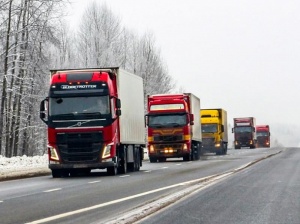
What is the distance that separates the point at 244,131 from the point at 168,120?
41.6 metres

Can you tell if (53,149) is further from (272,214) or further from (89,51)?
(89,51)

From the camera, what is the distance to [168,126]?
39.7 metres

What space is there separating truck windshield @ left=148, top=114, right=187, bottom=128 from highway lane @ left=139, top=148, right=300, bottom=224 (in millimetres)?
21179

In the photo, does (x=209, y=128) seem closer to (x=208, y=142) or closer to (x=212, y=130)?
(x=212, y=130)

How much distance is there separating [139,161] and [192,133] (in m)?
12.1

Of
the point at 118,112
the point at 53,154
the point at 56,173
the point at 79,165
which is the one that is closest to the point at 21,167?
the point at 56,173

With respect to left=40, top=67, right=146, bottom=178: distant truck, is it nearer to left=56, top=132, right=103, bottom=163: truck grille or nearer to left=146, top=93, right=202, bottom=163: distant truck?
left=56, top=132, right=103, bottom=163: truck grille

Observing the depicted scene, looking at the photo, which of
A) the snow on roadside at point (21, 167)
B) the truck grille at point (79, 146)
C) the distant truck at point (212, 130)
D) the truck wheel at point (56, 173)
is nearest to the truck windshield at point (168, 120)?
the snow on roadside at point (21, 167)

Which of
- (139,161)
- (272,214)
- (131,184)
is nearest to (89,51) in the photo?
(139,161)

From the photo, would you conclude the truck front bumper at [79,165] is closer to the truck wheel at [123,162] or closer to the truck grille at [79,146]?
the truck grille at [79,146]

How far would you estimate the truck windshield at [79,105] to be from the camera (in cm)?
2425

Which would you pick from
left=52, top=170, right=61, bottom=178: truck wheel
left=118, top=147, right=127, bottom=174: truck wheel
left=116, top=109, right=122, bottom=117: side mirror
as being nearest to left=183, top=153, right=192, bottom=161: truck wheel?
left=118, top=147, right=127, bottom=174: truck wheel

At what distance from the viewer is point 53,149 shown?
24.4 metres

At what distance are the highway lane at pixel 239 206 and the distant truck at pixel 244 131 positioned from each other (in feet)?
200
